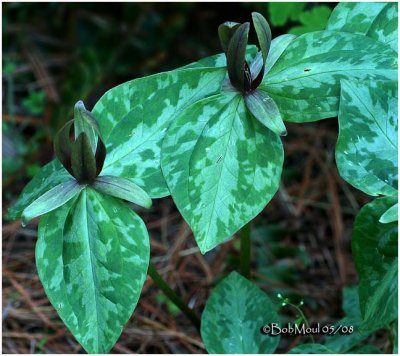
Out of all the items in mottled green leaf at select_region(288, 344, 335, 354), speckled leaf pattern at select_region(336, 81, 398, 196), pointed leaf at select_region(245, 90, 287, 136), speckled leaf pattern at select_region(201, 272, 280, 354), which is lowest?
mottled green leaf at select_region(288, 344, 335, 354)

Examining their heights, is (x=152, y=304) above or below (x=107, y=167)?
below

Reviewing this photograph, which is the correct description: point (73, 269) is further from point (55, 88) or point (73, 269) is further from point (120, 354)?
point (55, 88)

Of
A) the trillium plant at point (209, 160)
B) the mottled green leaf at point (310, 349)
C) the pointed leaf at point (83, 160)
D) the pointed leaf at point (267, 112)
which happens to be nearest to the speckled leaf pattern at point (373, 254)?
the trillium plant at point (209, 160)

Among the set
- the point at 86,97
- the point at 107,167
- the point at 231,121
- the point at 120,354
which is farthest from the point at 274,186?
the point at 86,97

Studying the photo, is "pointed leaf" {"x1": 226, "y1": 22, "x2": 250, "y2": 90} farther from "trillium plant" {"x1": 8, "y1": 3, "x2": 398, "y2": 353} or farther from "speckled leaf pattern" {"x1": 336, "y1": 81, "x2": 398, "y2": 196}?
"speckled leaf pattern" {"x1": 336, "y1": 81, "x2": 398, "y2": 196}

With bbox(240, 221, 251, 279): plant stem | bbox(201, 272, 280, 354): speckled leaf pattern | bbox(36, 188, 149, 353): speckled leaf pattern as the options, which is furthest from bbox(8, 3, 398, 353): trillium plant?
bbox(240, 221, 251, 279): plant stem

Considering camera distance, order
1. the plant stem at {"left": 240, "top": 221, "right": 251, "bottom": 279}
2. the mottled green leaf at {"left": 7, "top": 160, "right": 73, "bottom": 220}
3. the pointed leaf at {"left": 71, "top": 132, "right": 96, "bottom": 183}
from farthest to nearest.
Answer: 1. the plant stem at {"left": 240, "top": 221, "right": 251, "bottom": 279}
2. the mottled green leaf at {"left": 7, "top": 160, "right": 73, "bottom": 220}
3. the pointed leaf at {"left": 71, "top": 132, "right": 96, "bottom": 183}

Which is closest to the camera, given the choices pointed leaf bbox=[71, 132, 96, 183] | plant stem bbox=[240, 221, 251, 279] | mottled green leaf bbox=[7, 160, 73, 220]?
pointed leaf bbox=[71, 132, 96, 183]

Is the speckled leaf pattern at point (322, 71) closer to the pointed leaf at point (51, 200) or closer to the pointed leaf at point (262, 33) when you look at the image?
the pointed leaf at point (262, 33)
